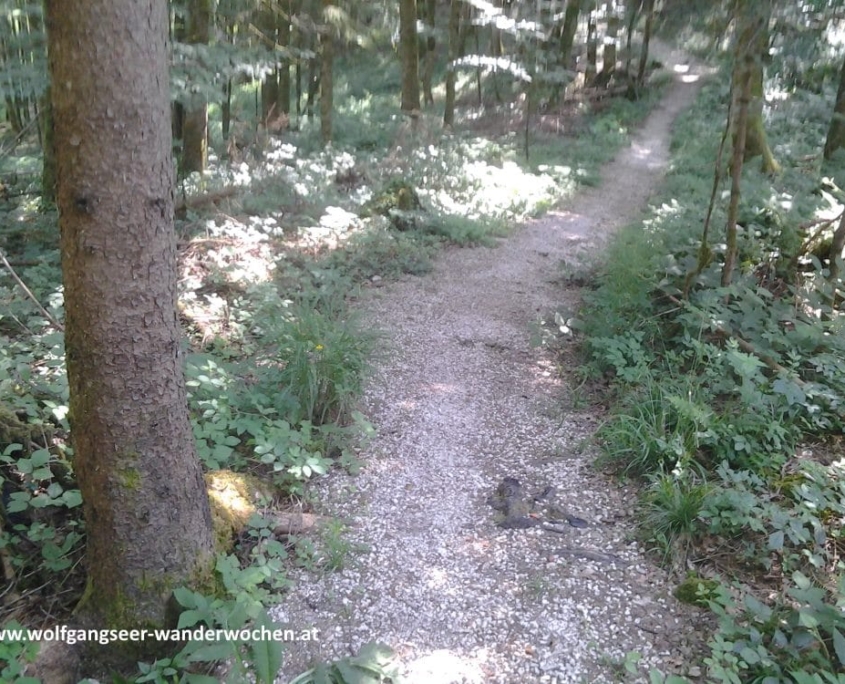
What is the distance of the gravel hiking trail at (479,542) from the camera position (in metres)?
3.20

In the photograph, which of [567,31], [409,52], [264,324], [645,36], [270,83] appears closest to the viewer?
[264,324]

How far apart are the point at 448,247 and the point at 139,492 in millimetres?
7540

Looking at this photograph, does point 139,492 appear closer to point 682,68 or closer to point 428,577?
point 428,577

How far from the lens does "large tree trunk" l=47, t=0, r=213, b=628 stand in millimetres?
2350

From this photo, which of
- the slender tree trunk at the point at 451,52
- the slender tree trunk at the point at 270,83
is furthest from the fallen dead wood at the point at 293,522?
the slender tree trunk at the point at 451,52

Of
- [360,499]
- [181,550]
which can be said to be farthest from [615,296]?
[181,550]

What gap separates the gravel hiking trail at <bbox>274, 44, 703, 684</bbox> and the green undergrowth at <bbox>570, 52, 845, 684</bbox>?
0.99 feet

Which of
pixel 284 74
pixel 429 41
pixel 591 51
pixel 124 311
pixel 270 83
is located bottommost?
pixel 124 311

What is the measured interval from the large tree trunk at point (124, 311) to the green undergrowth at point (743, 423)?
236cm

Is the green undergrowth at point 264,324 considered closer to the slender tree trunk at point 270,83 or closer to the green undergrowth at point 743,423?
the green undergrowth at point 743,423

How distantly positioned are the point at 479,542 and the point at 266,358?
2.35 metres

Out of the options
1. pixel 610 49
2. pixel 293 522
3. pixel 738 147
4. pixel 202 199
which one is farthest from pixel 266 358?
pixel 610 49

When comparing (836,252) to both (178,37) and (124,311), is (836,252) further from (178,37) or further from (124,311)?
(178,37)

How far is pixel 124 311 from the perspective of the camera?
262 cm
